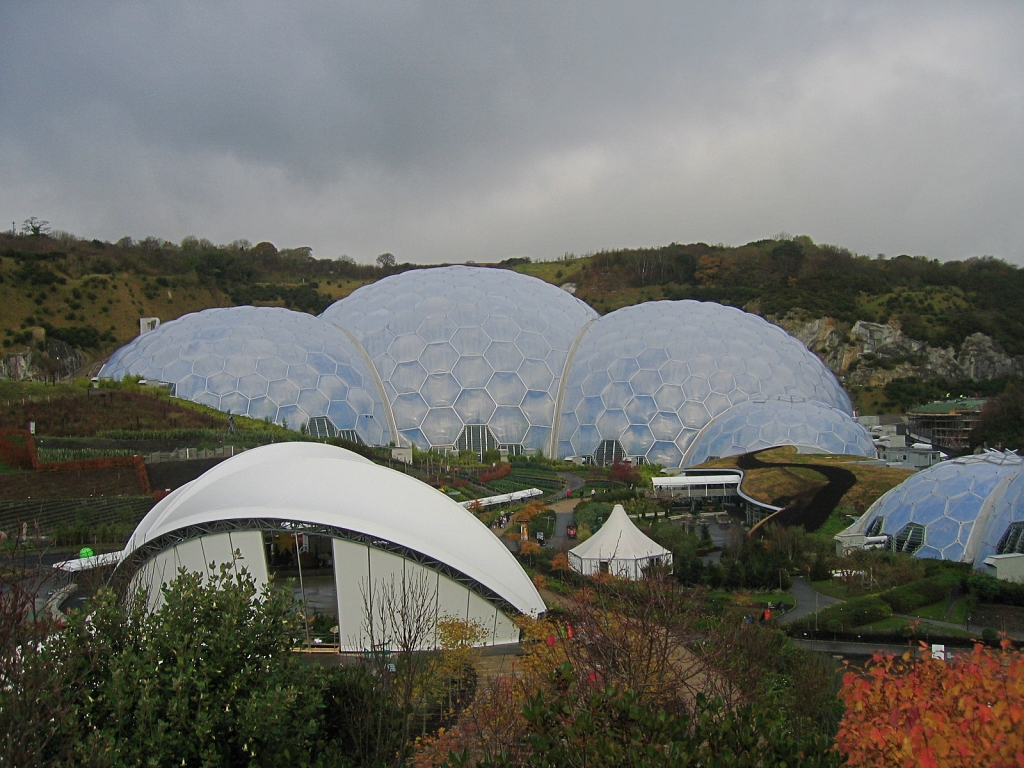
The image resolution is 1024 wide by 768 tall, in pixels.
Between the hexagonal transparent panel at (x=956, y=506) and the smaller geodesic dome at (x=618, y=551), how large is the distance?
714cm

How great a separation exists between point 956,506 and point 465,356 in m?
20.5

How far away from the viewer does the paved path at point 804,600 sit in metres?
15.7

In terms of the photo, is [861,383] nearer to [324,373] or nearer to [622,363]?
[622,363]

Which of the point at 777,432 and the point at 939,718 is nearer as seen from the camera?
the point at 939,718

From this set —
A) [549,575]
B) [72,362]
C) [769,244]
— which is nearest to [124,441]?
[549,575]

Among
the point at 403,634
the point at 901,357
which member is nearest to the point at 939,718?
the point at 403,634

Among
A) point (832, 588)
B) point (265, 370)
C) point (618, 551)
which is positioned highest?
point (265, 370)

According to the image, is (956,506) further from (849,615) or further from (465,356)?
(465,356)

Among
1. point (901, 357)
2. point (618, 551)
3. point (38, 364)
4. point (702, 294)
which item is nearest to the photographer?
point (618, 551)

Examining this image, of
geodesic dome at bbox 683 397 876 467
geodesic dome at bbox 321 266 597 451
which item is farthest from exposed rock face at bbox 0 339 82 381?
geodesic dome at bbox 683 397 876 467

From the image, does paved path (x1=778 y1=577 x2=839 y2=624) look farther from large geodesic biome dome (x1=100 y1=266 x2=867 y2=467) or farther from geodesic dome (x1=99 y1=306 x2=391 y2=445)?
geodesic dome (x1=99 y1=306 x2=391 y2=445)

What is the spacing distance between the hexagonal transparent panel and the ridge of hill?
4018 centimetres

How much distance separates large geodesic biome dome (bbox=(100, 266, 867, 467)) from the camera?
32719 mm

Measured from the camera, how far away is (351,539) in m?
12.0
